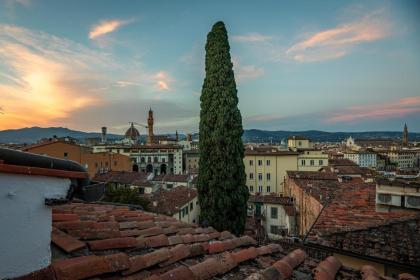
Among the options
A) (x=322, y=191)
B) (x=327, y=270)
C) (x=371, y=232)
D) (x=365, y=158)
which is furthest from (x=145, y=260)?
(x=365, y=158)

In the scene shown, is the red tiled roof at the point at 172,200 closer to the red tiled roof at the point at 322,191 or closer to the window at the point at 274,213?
the window at the point at 274,213

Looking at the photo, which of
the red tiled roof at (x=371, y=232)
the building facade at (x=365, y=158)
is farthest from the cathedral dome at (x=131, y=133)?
the red tiled roof at (x=371, y=232)

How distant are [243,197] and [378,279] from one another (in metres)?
10.7

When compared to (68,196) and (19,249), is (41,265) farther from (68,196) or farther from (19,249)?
(68,196)

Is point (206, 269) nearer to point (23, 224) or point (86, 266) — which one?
point (86, 266)

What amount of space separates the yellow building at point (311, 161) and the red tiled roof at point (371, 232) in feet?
137

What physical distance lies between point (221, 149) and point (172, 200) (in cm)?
1274

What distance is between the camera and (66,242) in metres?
2.17

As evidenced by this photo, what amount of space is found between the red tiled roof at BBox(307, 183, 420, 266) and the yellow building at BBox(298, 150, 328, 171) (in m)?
41.9

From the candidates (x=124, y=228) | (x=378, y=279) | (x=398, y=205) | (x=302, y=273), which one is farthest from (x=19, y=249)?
(x=398, y=205)

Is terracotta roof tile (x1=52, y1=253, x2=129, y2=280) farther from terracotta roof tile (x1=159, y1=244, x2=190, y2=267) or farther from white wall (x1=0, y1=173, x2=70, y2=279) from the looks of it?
terracotta roof tile (x1=159, y1=244, x2=190, y2=267)

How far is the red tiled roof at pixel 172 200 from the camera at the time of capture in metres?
22.3

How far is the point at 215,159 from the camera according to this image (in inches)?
542

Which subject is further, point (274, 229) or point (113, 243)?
point (274, 229)
